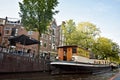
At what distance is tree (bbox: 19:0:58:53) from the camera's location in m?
28.1

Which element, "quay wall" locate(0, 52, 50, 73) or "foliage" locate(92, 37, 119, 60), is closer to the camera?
"quay wall" locate(0, 52, 50, 73)

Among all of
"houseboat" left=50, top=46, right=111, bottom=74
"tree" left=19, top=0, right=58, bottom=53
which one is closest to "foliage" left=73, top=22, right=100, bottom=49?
"houseboat" left=50, top=46, right=111, bottom=74

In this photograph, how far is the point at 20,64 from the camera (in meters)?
21.9

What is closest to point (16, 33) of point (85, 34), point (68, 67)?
point (85, 34)

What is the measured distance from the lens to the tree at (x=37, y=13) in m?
28.1

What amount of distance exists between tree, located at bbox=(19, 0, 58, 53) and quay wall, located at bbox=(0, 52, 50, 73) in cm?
430

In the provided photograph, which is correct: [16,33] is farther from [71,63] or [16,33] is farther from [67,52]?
[71,63]

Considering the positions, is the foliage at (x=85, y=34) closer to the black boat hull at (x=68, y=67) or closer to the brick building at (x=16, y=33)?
the brick building at (x=16, y=33)

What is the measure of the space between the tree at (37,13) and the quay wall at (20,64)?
4.30 metres

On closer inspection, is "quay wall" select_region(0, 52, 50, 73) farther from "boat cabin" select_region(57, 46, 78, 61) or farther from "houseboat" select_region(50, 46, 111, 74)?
"boat cabin" select_region(57, 46, 78, 61)

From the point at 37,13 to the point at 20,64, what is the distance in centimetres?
908

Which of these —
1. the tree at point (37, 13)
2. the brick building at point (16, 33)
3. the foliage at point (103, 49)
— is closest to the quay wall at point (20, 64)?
the tree at point (37, 13)

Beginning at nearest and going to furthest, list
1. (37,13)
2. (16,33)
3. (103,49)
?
(37,13) < (16,33) < (103,49)

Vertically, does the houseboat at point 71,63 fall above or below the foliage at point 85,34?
below
